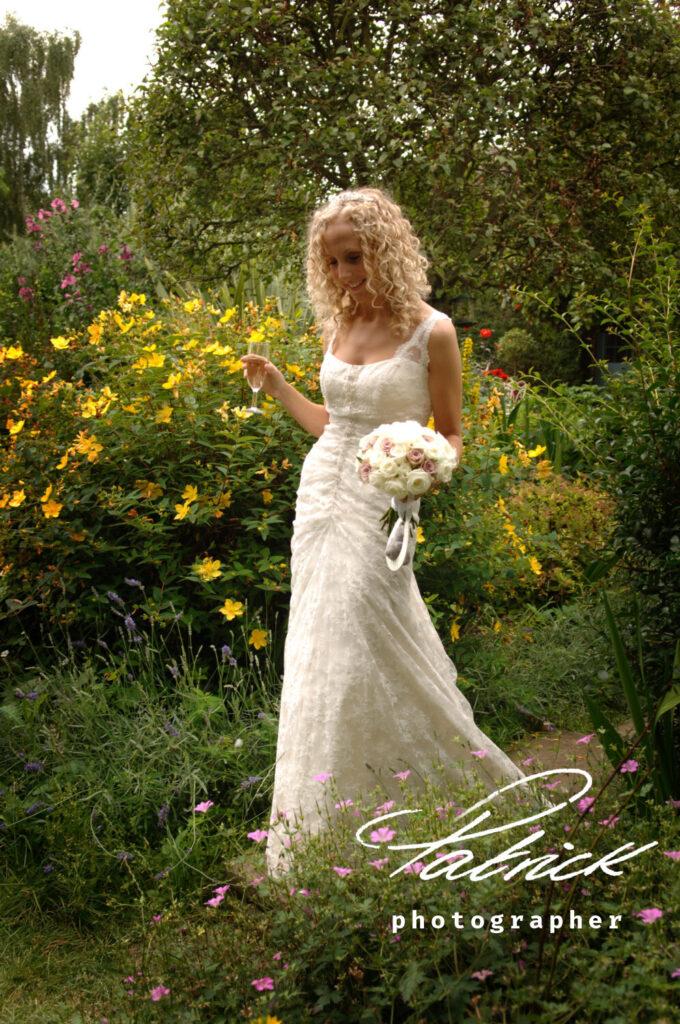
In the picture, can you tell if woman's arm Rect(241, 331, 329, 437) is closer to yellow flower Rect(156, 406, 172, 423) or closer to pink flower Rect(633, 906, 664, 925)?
yellow flower Rect(156, 406, 172, 423)

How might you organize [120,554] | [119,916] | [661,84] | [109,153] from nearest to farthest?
[119,916] → [120,554] → [661,84] → [109,153]

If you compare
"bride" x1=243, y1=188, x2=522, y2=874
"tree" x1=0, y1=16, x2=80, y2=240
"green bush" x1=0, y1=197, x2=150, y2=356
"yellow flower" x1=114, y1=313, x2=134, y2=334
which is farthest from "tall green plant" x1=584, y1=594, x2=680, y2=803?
"tree" x1=0, y1=16, x2=80, y2=240

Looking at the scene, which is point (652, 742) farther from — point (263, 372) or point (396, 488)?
point (263, 372)

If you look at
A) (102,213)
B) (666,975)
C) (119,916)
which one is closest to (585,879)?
(666,975)

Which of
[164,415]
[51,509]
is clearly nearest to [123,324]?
[164,415]

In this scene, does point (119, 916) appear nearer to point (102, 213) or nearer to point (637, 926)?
point (637, 926)

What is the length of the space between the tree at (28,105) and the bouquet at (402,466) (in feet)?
94.3

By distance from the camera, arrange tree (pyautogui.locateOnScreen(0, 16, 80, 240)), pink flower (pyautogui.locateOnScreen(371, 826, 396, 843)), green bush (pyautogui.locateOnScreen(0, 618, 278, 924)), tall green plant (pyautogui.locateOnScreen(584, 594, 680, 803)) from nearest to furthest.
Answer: pink flower (pyautogui.locateOnScreen(371, 826, 396, 843)) < tall green plant (pyautogui.locateOnScreen(584, 594, 680, 803)) < green bush (pyautogui.locateOnScreen(0, 618, 278, 924)) < tree (pyautogui.locateOnScreen(0, 16, 80, 240))

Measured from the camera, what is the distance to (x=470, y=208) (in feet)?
25.4

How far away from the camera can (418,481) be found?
2.30 m

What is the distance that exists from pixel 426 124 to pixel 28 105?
25.9m

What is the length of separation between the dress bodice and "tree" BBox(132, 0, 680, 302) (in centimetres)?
414

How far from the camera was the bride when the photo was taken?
8.43ft

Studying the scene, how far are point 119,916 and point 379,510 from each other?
4.51 ft
